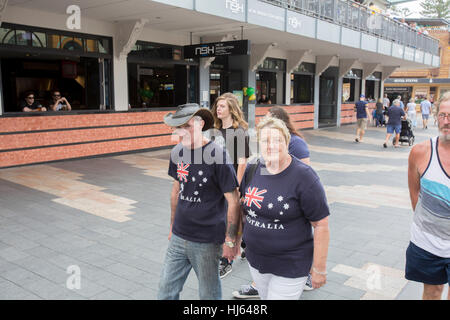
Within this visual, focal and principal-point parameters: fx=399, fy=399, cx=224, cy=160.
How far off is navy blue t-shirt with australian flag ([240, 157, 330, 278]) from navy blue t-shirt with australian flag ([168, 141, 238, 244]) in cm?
34

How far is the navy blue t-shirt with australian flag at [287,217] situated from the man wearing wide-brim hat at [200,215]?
1.10 feet

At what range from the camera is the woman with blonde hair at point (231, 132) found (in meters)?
3.99

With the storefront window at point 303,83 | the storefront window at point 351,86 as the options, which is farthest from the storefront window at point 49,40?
the storefront window at point 351,86

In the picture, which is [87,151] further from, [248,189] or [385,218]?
[248,189]

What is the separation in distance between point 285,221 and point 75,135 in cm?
924

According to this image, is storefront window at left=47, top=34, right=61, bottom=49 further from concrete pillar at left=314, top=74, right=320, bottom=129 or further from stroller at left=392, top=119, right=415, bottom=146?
concrete pillar at left=314, top=74, right=320, bottom=129

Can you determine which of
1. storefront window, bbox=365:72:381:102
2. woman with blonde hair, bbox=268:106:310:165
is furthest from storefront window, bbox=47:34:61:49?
storefront window, bbox=365:72:381:102

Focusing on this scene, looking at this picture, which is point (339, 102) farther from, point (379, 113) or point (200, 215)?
point (200, 215)

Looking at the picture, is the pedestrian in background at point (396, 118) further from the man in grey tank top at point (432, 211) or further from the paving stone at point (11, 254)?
the paving stone at point (11, 254)

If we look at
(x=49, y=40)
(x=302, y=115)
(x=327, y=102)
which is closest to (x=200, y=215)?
(x=49, y=40)

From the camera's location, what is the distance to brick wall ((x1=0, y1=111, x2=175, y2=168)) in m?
9.27

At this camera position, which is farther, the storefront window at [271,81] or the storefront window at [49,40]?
the storefront window at [271,81]

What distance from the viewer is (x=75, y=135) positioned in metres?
10.4
